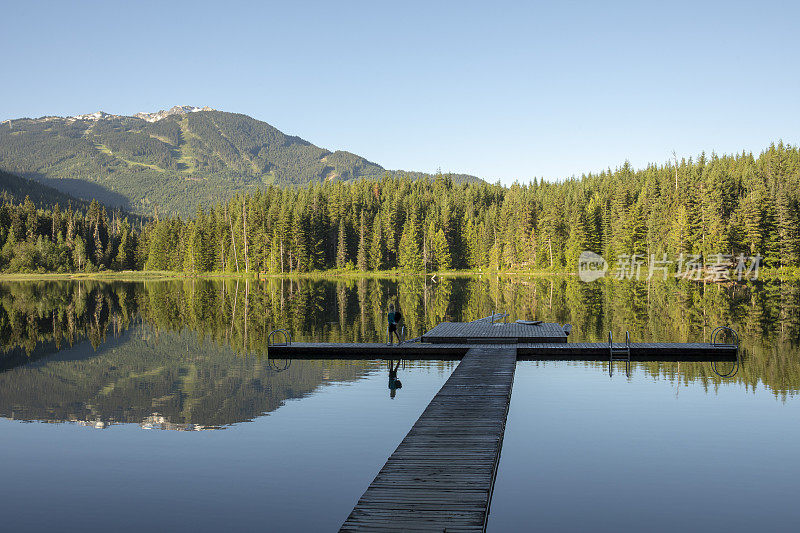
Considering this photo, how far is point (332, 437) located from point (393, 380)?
7.03 metres

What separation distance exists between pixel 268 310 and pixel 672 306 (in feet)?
94.4

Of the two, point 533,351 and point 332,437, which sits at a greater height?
point 533,351

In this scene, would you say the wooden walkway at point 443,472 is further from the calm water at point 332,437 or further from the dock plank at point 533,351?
the dock plank at point 533,351

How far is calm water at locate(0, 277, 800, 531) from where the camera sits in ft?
36.8

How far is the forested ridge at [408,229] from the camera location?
10894 centimetres

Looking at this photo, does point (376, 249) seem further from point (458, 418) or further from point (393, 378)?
point (458, 418)

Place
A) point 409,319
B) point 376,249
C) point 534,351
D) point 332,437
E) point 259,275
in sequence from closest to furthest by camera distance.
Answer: point 332,437
point 534,351
point 409,319
point 259,275
point 376,249

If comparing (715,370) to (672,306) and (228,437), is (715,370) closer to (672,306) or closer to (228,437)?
(228,437)

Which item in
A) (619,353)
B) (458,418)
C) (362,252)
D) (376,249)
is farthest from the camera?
(376,249)

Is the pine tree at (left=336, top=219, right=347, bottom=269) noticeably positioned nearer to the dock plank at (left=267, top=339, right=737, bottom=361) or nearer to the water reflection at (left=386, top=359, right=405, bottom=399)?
the dock plank at (left=267, top=339, right=737, bottom=361)

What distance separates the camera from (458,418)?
1409cm

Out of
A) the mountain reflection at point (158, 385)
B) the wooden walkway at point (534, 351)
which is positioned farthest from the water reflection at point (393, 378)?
the mountain reflection at point (158, 385)

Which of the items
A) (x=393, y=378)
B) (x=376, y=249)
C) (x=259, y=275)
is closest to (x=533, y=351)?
(x=393, y=378)

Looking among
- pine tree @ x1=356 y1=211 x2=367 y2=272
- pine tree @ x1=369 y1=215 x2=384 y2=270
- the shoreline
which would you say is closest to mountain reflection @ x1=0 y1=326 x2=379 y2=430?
the shoreline
